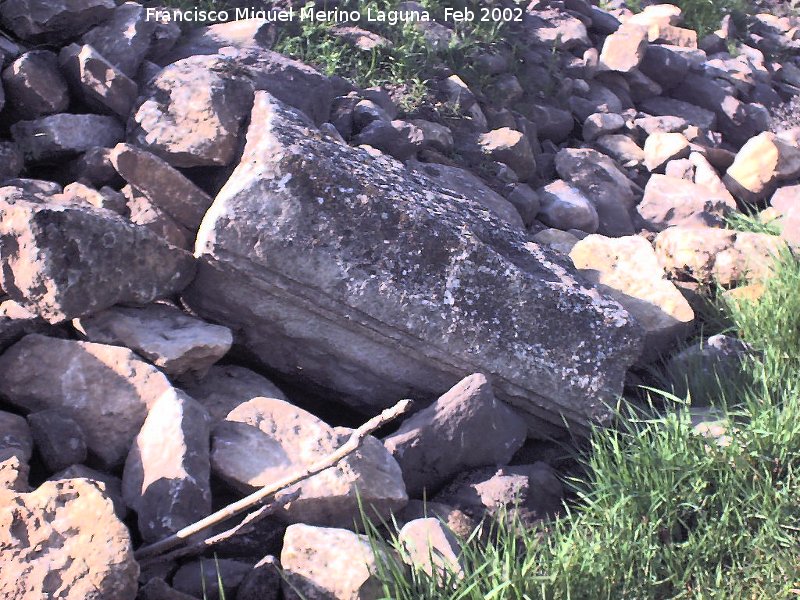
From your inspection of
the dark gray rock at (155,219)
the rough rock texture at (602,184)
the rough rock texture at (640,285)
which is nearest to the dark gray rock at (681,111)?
the rough rock texture at (602,184)

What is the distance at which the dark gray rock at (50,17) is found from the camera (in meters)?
3.55

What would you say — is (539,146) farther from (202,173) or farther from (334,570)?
(334,570)

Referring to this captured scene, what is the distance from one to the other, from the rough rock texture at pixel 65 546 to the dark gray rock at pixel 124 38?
2.16m

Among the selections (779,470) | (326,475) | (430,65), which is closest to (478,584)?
(326,475)

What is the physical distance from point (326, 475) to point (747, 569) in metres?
1.24

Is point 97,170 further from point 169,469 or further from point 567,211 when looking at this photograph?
point 567,211

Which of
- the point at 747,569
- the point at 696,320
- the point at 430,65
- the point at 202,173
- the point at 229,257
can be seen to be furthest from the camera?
the point at 430,65

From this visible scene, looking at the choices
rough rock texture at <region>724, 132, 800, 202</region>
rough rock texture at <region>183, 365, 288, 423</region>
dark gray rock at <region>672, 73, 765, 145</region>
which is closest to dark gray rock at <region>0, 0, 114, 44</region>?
rough rock texture at <region>183, 365, 288, 423</region>

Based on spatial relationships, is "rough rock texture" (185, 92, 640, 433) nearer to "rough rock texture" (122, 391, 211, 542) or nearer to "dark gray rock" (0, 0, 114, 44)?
"rough rock texture" (122, 391, 211, 542)

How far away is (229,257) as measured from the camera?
9.11ft

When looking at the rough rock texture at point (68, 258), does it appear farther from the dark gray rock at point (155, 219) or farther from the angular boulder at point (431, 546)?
the angular boulder at point (431, 546)

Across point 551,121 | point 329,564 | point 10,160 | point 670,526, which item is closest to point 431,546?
point 329,564

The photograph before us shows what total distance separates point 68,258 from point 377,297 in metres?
0.93

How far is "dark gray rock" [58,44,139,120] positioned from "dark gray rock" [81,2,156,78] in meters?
0.19
